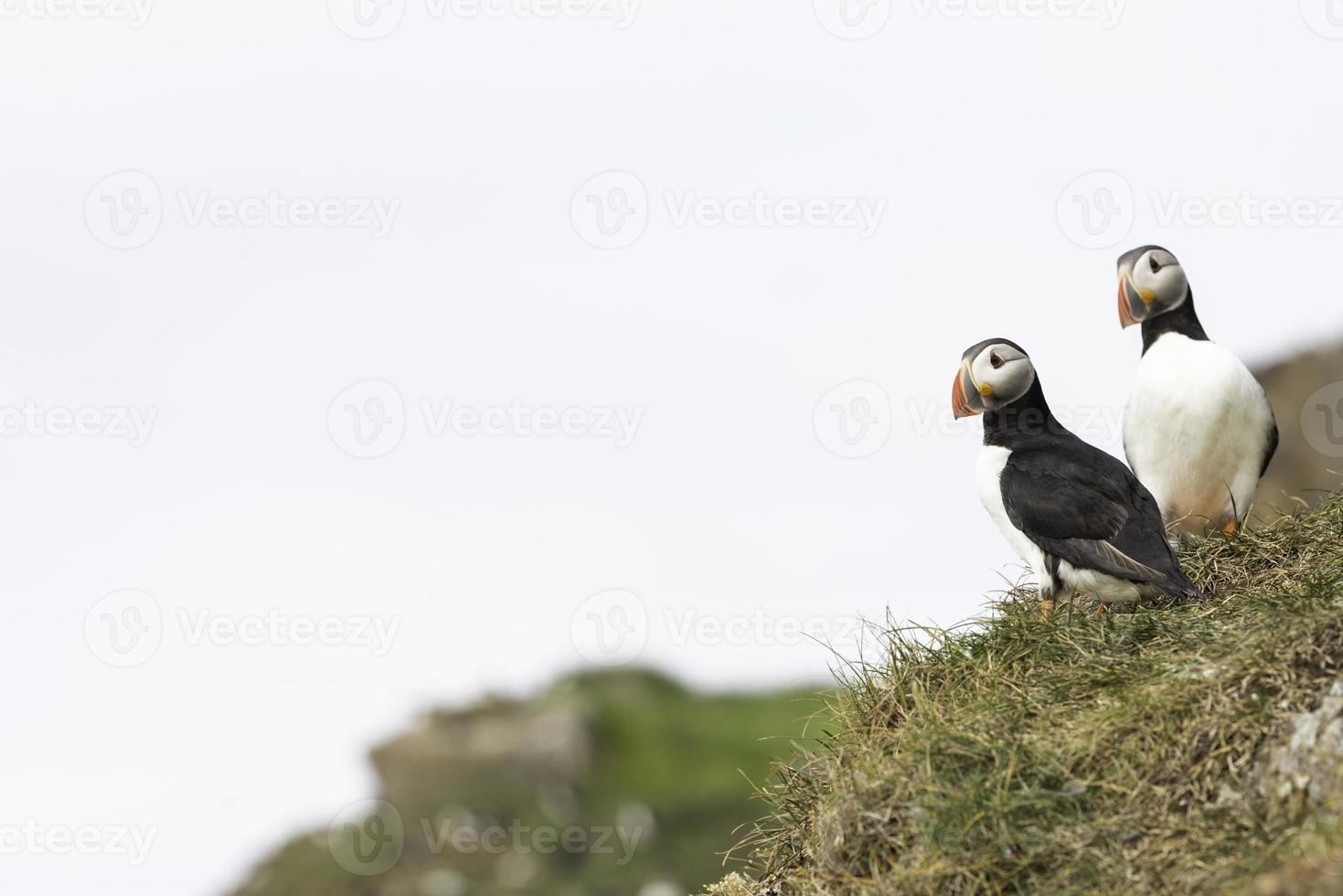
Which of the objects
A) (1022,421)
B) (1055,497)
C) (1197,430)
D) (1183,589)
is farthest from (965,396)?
(1197,430)

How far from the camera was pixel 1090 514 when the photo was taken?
22.1 feet

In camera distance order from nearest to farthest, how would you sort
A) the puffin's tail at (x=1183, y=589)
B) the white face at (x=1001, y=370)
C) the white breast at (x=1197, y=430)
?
the puffin's tail at (x=1183, y=589) < the white face at (x=1001, y=370) < the white breast at (x=1197, y=430)

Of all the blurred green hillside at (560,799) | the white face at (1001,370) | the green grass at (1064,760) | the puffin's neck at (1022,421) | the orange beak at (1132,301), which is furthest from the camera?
the blurred green hillside at (560,799)

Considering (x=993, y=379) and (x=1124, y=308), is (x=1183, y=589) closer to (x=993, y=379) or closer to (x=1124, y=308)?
(x=993, y=379)

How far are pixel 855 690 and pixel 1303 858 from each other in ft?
7.33

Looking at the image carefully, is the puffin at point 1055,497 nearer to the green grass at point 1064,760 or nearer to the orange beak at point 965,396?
the orange beak at point 965,396

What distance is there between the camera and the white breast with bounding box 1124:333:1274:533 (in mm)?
8070

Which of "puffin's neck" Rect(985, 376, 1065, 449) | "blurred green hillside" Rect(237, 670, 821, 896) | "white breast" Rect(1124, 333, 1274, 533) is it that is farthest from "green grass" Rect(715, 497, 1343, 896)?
"blurred green hillside" Rect(237, 670, 821, 896)

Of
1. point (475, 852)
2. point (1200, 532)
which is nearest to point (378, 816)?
point (475, 852)

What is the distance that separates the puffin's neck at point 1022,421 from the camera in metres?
7.25

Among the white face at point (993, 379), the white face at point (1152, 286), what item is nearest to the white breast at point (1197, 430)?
the white face at point (1152, 286)

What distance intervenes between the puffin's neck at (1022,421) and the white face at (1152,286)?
1.33 metres

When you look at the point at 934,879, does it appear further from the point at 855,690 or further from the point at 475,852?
the point at 475,852

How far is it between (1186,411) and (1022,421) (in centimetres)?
146
